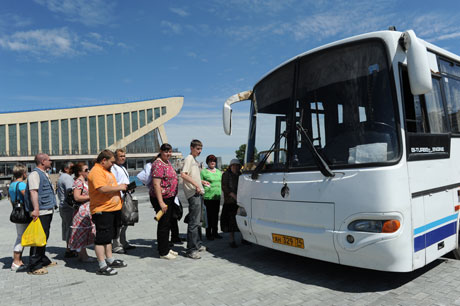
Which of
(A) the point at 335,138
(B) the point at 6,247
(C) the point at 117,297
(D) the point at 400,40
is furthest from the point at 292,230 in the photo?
(B) the point at 6,247

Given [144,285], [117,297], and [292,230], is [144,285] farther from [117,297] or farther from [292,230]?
[292,230]

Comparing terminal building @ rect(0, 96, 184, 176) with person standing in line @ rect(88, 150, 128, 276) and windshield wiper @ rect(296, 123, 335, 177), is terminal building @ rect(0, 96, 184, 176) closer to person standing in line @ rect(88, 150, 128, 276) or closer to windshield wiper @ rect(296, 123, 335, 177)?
person standing in line @ rect(88, 150, 128, 276)

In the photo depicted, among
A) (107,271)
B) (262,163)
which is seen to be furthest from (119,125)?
(262,163)

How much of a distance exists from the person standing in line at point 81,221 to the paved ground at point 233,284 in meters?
0.36

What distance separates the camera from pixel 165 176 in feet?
19.1

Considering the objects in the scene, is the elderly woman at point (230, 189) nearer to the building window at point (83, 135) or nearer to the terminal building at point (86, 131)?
the terminal building at point (86, 131)

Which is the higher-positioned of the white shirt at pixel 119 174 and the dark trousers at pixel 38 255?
the white shirt at pixel 119 174

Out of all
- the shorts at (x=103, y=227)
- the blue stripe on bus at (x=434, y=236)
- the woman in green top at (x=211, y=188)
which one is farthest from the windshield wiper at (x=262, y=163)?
the shorts at (x=103, y=227)

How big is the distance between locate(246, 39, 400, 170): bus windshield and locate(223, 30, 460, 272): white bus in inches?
0.5

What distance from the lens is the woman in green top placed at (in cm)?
712

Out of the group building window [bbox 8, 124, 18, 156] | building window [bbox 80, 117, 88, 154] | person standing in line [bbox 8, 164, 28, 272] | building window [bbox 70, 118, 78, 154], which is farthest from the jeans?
building window [bbox 8, 124, 18, 156]

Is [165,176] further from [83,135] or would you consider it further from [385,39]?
[83,135]

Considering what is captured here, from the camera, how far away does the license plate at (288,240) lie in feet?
14.5

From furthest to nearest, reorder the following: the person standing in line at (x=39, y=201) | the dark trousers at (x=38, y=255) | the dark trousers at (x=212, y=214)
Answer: the dark trousers at (x=212, y=214)
the dark trousers at (x=38, y=255)
the person standing in line at (x=39, y=201)
